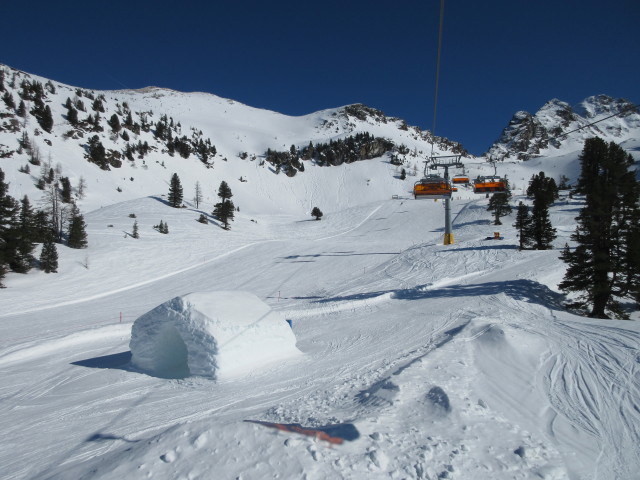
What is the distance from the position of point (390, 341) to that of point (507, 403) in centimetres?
460

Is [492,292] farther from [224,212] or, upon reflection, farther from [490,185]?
[224,212]

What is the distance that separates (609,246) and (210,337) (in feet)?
58.2

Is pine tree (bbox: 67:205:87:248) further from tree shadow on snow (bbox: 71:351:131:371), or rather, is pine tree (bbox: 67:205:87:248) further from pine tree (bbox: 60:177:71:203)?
tree shadow on snow (bbox: 71:351:131:371)

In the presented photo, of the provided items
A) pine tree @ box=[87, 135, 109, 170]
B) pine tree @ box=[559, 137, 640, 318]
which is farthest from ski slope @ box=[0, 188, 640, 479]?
pine tree @ box=[87, 135, 109, 170]

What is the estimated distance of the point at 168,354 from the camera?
9.06m

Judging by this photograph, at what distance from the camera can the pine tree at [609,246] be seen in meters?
14.6

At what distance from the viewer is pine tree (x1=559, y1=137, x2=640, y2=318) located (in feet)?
48.0

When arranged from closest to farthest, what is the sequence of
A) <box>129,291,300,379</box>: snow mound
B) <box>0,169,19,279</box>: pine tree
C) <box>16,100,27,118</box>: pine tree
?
<box>129,291,300,379</box>: snow mound
<box>0,169,19,279</box>: pine tree
<box>16,100,27,118</box>: pine tree

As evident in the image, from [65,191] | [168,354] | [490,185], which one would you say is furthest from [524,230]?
[65,191]

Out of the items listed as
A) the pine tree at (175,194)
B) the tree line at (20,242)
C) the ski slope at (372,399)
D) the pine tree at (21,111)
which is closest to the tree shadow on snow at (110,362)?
the ski slope at (372,399)

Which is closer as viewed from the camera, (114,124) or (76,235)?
(76,235)

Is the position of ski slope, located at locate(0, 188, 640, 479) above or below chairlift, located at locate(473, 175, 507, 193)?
below

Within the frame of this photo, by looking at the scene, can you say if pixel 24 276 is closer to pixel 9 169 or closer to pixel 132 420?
pixel 132 420

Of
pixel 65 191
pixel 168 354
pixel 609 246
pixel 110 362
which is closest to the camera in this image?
pixel 168 354
